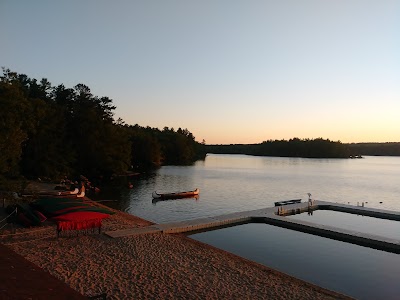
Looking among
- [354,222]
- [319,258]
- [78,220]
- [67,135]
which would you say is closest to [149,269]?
[78,220]

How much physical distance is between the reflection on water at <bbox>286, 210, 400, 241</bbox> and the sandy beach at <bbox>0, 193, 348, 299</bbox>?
14.9 meters

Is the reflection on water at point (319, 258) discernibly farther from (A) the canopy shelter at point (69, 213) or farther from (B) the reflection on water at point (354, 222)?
(A) the canopy shelter at point (69, 213)

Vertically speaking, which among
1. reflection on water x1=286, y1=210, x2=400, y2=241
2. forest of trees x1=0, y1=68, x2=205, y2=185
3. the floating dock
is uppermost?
forest of trees x1=0, y1=68, x2=205, y2=185

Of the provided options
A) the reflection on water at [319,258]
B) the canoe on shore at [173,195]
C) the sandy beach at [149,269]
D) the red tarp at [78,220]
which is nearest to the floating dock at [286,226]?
the reflection on water at [319,258]

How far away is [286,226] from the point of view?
26.5 metres

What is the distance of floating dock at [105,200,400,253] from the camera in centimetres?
2117

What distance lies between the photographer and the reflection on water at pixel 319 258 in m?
16.0

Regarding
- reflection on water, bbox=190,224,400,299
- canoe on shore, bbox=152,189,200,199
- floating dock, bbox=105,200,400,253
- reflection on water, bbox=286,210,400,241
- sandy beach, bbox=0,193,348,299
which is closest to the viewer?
sandy beach, bbox=0,193,348,299

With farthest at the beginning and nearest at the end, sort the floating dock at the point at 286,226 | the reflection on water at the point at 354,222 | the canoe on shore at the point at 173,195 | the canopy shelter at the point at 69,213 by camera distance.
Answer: the canoe on shore at the point at 173,195 < the reflection on water at the point at 354,222 < the floating dock at the point at 286,226 < the canopy shelter at the point at 69,213

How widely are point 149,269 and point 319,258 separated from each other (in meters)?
10.5

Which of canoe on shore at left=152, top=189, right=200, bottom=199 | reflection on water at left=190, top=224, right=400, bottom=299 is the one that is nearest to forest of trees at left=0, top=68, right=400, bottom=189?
canoe on shore at left=152, top=189, right=200, bottom=199

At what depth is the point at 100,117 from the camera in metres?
65.4

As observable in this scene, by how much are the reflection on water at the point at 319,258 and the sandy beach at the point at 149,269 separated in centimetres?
285

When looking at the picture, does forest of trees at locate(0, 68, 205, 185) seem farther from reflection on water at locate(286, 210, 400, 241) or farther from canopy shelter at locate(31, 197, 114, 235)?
reflection on water at locate(286, 210, 400, 241)
